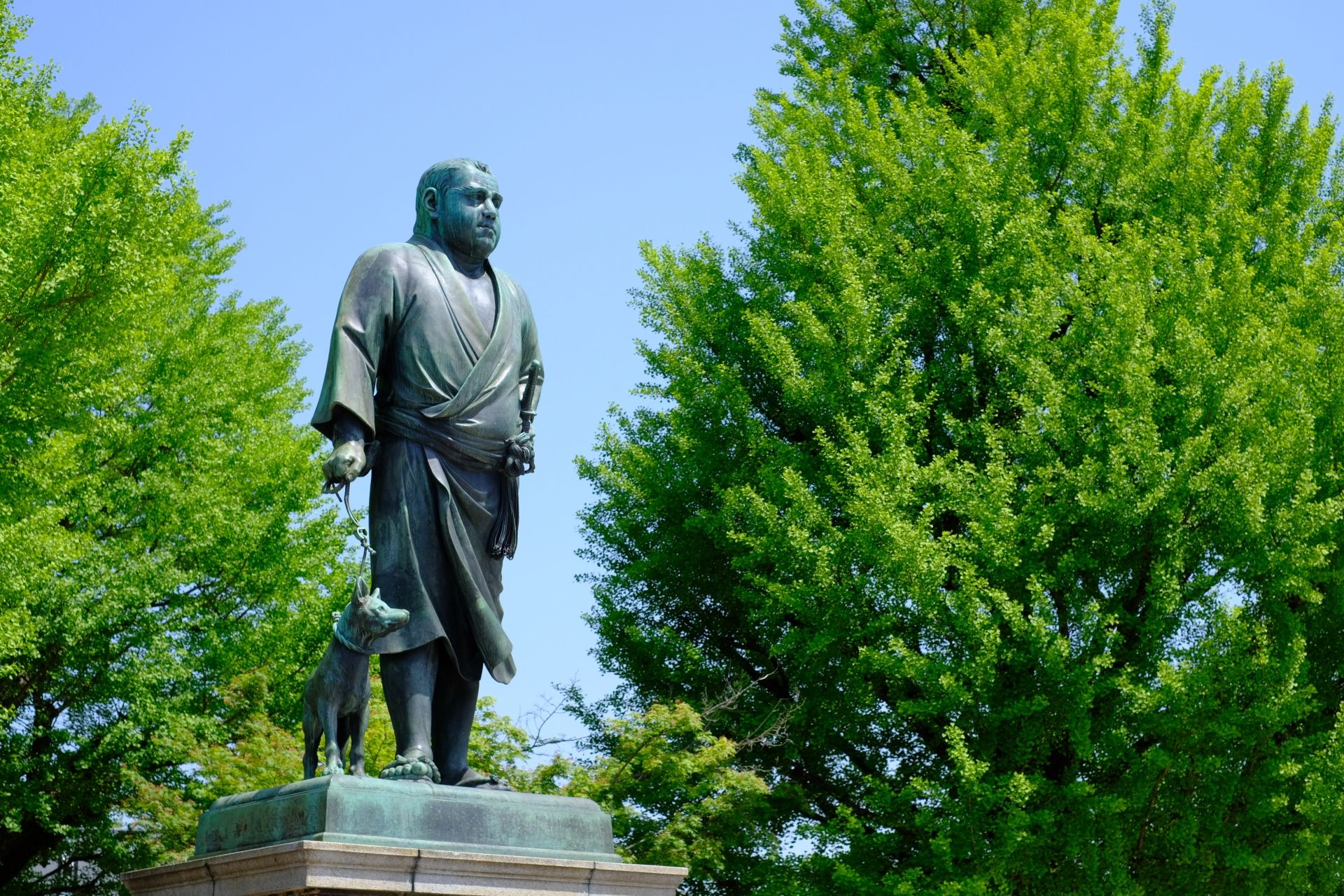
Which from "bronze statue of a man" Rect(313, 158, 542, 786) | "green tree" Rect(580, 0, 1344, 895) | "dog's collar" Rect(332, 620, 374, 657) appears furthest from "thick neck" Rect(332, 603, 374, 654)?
"green tree" Rect(580, 0, 1344, 895)

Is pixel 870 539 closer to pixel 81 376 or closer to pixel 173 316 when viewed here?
pixel 81 376

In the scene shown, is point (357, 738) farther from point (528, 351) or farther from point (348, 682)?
point (528, 351)

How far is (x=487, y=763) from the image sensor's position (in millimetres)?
17375

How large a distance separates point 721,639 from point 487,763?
120 inches

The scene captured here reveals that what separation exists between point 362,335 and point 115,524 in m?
14.1

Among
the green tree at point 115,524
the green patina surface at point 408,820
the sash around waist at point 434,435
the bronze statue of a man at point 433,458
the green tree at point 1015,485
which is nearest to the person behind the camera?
the green patina surface at point 408,820

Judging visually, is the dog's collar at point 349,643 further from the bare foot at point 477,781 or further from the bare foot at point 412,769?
the bare foot at point 477,781

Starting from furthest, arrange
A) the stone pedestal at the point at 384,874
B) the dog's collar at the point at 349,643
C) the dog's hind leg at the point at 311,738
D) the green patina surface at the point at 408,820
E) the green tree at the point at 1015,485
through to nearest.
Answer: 1. the green tree at the point at 1015,485
2. the dog's hind leg at the point at 311,738
3. the dog's collar at the point at 349,643
4. the green patina surface at the point at 408,820
5. the stone pedestal at the point at 384,874

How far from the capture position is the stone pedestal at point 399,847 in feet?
19.0

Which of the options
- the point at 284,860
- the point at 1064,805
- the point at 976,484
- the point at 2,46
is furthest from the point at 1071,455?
the point at 2,46

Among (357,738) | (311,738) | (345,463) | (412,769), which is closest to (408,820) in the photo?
(412,769)

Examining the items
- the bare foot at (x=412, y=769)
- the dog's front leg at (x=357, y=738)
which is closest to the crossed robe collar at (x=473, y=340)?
the dog's front leg at (x=357, y=738)

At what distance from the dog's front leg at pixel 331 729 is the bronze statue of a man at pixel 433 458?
0.28 m

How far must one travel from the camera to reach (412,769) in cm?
648
